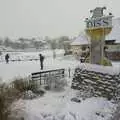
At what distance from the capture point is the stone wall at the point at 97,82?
11352mm

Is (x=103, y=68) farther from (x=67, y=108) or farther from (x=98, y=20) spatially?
(x=67, y=108)

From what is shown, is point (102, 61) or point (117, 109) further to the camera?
point (102, 61)

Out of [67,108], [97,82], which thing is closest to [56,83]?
[97,82]

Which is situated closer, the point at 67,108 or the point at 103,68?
the point at 67,108

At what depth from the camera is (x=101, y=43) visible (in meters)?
13.1

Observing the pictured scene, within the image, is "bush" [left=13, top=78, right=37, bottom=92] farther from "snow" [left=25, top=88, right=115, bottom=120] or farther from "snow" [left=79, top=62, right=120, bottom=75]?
"snow" [left=79, top=62, right=120, bottom=75]

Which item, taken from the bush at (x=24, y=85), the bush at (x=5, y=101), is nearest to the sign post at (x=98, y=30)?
the bush at (x=24, y=85)

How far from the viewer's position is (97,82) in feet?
40.0

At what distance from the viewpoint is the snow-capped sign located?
12.8 meters

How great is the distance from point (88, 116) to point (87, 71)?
4132mm

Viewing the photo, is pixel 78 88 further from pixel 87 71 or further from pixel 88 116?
pixel 88 116

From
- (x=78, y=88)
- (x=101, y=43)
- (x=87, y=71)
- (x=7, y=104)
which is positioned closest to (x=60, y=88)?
(x=78, y=88)

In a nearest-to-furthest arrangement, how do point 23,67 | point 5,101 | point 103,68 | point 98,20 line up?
point 5,101 → point 103,68 → point 98,20 → point 23,67

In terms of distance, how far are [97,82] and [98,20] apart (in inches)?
155
